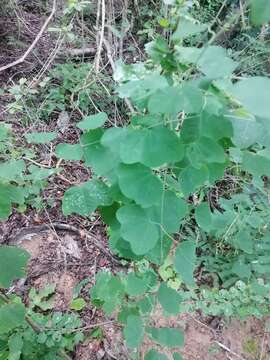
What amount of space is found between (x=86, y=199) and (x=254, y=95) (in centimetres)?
41

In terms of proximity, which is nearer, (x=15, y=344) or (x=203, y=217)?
(x=203, y=217)

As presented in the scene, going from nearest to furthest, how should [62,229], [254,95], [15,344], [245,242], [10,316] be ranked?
[254,95] → [10,316] → [15,344] → [245,242] → [62,229]

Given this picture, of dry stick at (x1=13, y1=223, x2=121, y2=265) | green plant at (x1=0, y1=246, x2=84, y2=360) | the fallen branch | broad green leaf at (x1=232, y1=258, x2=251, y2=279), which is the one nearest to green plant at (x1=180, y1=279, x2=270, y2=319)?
broad green leaf at (x1=232, y1=258, x2=251, y2=279)

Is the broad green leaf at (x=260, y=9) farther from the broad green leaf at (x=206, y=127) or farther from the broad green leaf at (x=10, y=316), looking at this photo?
the broad green leaf at (x=10, y=316)

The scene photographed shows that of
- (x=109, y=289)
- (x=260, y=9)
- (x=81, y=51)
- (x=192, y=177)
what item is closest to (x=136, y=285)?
(x=109, y=289)

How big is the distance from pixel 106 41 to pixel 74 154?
1.99 meters

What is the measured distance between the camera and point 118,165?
0.84 m

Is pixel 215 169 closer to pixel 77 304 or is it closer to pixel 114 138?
pixel 114 138

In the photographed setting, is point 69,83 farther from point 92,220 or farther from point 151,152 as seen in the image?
point 151,152

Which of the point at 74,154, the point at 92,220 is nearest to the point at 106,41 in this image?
the point at 92,220

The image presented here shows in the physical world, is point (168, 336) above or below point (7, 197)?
below

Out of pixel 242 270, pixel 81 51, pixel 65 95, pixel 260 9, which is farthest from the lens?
pixel 81 51

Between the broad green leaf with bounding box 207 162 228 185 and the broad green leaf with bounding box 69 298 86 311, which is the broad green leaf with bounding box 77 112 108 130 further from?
the broad green leaf with bounding box 69 298 86 311

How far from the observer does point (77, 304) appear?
1763mm
